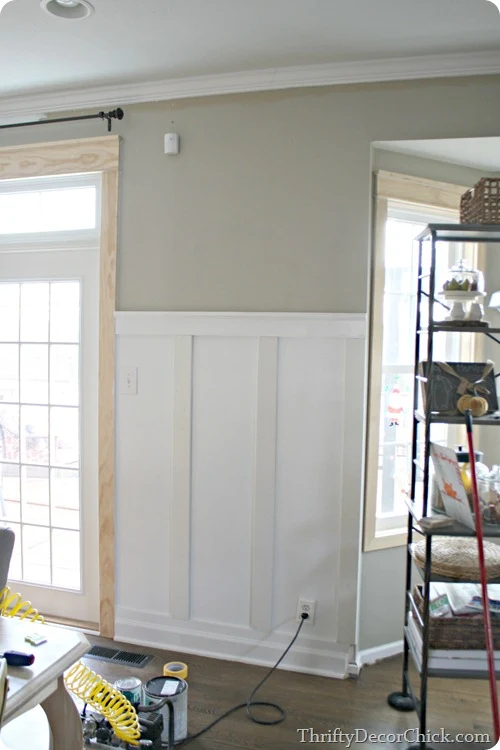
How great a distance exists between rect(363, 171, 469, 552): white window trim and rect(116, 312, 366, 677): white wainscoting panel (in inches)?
8.6

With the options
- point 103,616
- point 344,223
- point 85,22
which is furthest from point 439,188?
point 103,616

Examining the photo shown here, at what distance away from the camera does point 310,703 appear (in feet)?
7.82

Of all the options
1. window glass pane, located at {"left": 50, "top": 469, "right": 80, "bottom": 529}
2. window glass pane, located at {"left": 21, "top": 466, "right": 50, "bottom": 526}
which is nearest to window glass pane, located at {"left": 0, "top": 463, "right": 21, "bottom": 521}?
window glass pane, located at {"left": 21, "top": 466, "right": 50, "bottom": 526}

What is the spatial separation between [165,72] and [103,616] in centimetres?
264

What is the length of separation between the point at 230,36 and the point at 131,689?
2.48 metres

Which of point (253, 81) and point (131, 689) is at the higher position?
point (253, 81)

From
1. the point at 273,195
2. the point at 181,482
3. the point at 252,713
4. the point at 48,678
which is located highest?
the point at 273,195

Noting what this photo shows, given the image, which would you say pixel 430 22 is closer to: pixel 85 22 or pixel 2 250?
pixel 85 22

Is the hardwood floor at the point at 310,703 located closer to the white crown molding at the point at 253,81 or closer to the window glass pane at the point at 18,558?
the window glass pane at the point at 18,558

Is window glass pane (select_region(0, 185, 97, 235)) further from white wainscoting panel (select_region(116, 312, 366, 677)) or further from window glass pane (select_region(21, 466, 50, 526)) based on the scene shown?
window glass pane (select_region(21, 466, 50, 526))

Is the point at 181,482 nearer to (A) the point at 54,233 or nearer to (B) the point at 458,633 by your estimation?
(B) the point at 458,633

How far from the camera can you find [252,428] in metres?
2.71

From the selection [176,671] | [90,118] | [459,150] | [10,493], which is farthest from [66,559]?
[459,150]

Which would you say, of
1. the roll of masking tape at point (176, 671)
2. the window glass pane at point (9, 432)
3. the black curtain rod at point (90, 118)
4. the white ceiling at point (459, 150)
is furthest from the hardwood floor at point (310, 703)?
the black curtain rod at point (90, 118)
